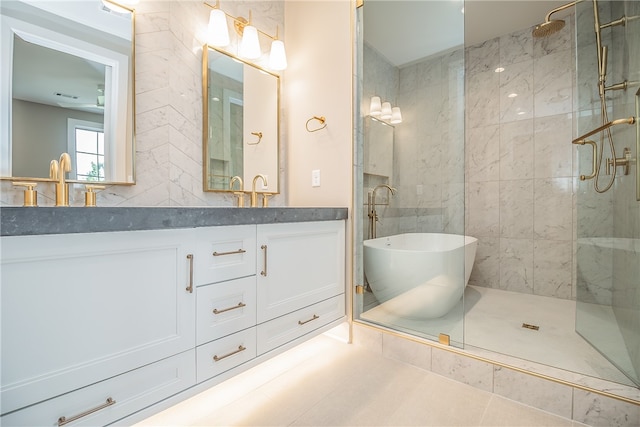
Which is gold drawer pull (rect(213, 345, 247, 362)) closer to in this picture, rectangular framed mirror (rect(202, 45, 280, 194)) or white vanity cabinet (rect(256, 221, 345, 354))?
white vanity cabinet (rect(256, 221, 345, 354))

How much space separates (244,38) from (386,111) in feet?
3.48

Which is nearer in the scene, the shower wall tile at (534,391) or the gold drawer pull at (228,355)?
the gold drawer pull at (228,355)

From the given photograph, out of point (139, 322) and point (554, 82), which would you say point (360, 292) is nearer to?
point (139, 322)

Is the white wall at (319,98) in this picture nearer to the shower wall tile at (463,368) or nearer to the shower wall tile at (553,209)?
the shower wall tile at (463,368)

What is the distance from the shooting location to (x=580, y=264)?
191 centimetres

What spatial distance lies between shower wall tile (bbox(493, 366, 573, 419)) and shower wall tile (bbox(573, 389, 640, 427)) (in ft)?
0.10

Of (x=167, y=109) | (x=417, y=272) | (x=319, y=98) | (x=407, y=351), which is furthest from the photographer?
(x=319, y=98)

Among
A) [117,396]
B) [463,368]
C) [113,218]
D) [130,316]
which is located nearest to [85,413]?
[117,396]

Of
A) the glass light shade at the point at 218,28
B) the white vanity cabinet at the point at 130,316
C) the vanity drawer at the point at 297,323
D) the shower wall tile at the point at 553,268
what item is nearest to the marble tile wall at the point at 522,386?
the vanity drawer at the point at 297,323

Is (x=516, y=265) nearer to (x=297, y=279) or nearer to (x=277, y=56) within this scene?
(x=297, y=279)

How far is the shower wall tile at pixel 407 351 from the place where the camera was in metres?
1.70

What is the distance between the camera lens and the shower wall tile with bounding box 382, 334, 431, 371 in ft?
5.59

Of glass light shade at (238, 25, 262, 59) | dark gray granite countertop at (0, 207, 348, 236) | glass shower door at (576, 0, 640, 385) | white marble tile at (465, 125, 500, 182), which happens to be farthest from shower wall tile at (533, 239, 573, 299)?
glass light shade at (238, 25, 262, 59)

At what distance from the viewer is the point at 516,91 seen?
2.93 m
